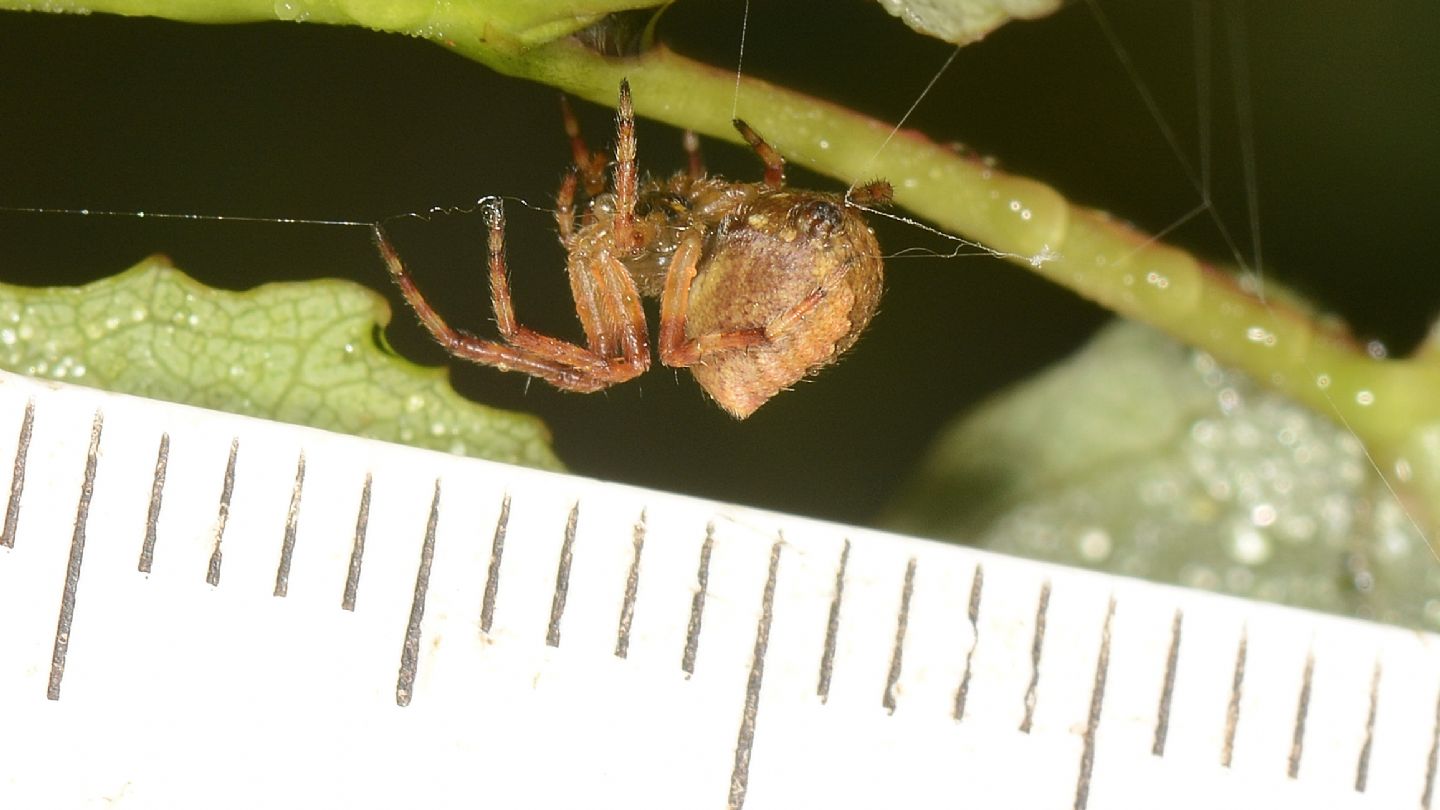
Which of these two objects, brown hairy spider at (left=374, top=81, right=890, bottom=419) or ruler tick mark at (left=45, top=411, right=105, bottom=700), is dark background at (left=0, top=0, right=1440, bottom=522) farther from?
ruler tick mark at (left=45, top=411, right=105, bottom=700)

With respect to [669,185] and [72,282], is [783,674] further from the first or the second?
[72,282]

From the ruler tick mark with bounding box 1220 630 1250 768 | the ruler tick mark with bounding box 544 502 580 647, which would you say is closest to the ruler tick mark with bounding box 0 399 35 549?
the ruler tick mark with bounding box 544 502 580 647

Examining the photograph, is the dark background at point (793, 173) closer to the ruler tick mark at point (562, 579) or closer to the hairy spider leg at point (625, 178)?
the hairy spider leg at point (625, 178)

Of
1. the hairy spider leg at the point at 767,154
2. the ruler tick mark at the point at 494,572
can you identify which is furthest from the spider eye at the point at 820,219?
the ruler tick mark at the point at 494,572

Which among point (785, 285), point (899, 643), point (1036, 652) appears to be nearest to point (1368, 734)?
point (1036, 652)

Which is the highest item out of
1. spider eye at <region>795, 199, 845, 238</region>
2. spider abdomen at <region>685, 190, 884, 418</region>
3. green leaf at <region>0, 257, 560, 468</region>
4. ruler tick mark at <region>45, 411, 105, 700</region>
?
spider eye at <region>795, 199, 845, 238</region>
